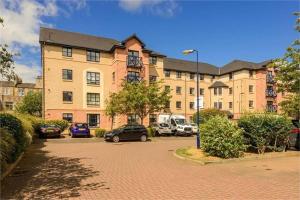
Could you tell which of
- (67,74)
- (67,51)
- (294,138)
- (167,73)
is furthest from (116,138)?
(167,73)

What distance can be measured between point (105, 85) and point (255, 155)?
30456 mm

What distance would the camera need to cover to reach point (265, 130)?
45.6 feet

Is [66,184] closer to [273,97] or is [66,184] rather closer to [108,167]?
[108,167]

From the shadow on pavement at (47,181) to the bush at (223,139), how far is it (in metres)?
5.64

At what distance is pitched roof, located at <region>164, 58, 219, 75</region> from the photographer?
52188mm

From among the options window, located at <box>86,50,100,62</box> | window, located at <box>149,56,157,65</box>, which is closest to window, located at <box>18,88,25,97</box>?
window, located at <box>86,50,100,62</box>

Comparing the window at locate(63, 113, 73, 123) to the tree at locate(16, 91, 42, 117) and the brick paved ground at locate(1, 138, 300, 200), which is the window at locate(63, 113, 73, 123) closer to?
the brick paved ground at locate(1, 138, 300, 200)

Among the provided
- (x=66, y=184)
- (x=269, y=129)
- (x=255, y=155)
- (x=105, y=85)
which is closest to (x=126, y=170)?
(x=66, y=184)

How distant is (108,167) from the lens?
Result: 11.4 meters

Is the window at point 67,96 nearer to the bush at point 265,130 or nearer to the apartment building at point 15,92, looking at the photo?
the bush at point 265,130

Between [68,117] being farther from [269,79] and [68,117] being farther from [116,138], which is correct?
[269,79]

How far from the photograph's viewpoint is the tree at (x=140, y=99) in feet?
96.7

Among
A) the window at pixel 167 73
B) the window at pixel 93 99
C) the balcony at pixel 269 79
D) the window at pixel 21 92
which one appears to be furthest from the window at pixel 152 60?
the window at pixel 21 92

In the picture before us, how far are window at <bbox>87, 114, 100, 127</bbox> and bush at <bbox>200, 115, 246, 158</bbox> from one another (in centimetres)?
2798
